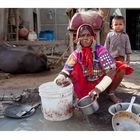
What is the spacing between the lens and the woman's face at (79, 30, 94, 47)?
2867 millimetres

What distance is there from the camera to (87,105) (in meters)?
2.65

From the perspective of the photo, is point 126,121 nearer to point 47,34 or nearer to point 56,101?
point 56,101

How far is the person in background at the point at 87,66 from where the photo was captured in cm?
287

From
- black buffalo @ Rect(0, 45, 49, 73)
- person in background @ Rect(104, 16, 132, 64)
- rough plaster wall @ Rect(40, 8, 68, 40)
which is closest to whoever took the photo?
person in background @ Rect(104, 16, 132, 64)

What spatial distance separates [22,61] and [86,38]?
9.29 ft

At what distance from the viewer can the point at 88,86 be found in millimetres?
3041

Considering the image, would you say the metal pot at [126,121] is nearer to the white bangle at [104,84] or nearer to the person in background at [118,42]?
the white bangle at [104,84]

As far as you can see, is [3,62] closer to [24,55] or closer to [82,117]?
[24,55]

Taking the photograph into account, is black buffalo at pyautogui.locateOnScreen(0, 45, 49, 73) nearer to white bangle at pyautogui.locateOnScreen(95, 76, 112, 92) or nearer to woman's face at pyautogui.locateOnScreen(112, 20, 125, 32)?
woman's face at pyautogui.locateOnScreen(112, 20, 125, 32)

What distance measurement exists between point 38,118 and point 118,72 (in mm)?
937

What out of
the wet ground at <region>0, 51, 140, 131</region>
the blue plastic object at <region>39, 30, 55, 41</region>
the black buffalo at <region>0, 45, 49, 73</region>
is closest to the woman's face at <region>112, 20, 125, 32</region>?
the wet ground at <region>0, 51, 140, 131</region>

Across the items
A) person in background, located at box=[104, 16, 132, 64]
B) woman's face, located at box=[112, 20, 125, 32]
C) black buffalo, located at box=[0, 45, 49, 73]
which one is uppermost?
woman's face, located at box=[112, 20, 125, 32]

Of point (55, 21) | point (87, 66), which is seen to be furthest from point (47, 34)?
point (87, 66)

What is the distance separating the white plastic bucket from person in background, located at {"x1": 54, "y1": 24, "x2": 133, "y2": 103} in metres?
0.13
